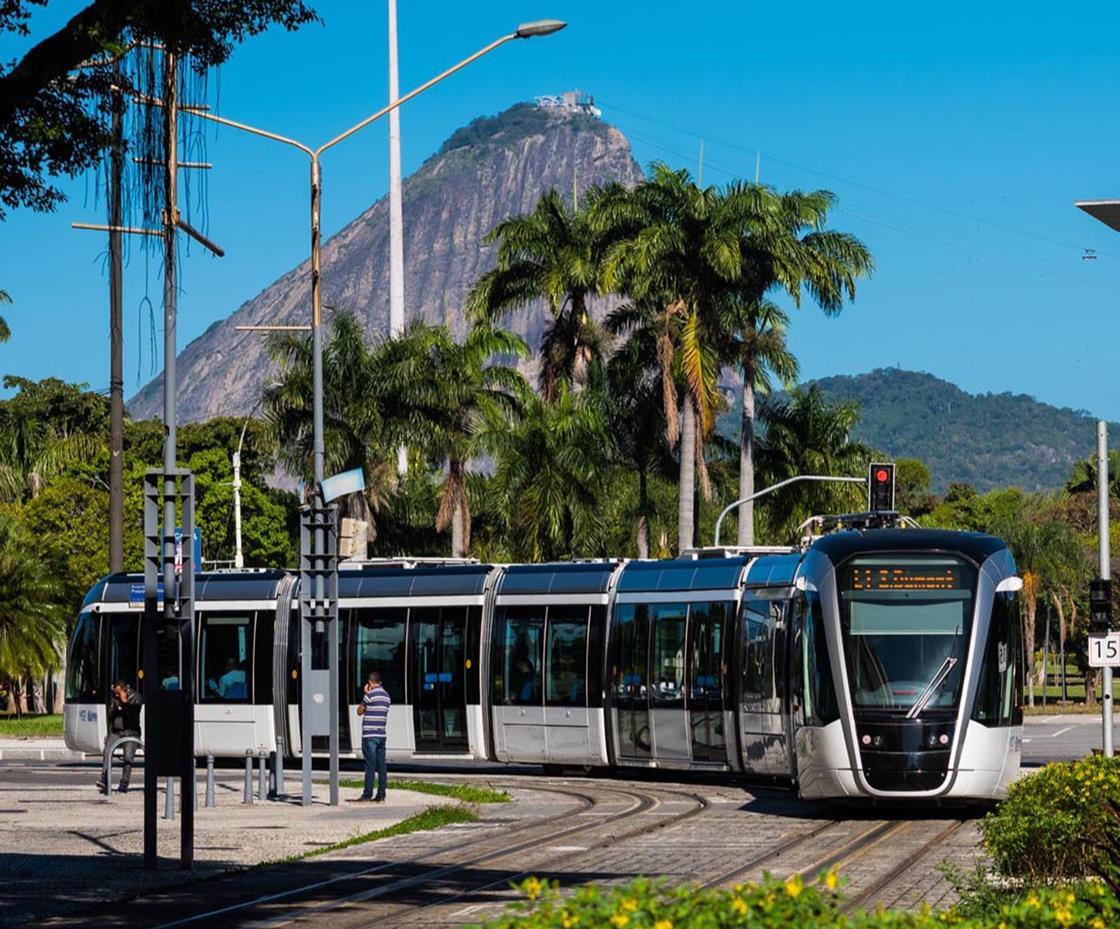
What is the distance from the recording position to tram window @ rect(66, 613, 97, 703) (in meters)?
36.6

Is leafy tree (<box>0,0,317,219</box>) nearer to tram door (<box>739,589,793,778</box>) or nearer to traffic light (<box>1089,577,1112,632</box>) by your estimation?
tram door (<box>739,589,793,778</box>)

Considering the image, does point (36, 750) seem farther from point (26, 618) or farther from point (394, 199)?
point (394, 199)

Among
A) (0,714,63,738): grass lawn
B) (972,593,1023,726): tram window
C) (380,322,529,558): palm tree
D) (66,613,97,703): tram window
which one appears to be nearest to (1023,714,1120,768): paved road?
(972,593,1023,726): tram window

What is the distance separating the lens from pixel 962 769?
23.3m

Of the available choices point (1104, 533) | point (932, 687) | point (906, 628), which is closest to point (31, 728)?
point (1104, 533)

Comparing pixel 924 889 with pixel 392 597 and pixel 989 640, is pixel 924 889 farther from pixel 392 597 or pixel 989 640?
pixel 392 597

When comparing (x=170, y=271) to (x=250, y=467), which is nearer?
(x=170, y=271)

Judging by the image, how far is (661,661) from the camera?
31.2 m

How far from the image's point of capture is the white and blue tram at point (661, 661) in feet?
77.5

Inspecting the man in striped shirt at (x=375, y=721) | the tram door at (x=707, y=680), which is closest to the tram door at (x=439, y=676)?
the tram door at (x=707, y=680)

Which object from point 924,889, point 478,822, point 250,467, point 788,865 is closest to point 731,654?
point 478,822

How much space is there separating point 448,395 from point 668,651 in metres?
28.4

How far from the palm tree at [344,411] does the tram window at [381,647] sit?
2142 centimetres

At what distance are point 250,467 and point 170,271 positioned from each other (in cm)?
9971
